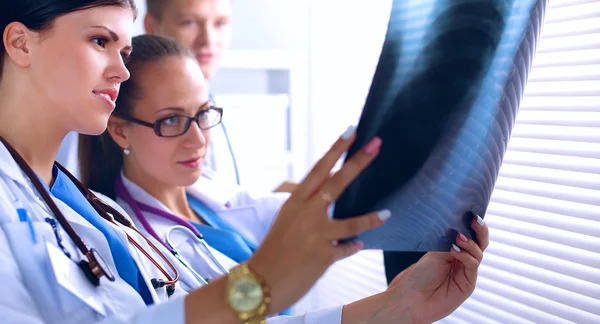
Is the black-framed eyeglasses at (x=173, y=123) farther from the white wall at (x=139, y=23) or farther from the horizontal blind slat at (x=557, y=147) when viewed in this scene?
the white wall at (x=139, y=23)

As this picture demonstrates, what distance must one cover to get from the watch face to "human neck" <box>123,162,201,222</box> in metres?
0.77

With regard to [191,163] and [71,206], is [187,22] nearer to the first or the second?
[191,163]

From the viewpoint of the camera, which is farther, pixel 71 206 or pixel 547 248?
pixel 547 248

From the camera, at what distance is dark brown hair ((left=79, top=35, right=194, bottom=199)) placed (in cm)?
127

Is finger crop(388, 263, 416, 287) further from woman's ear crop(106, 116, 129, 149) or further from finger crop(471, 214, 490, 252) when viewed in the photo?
woman's ear crop(106, 116, 129, 149)

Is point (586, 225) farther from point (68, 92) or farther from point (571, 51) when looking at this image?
point (68, 92)

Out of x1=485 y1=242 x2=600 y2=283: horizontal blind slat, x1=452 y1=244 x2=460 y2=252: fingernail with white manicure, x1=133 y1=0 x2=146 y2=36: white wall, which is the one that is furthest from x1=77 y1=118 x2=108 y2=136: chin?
x1=133 y1=0 x2=146 y2=36: white wall

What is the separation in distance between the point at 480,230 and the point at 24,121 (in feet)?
2.23

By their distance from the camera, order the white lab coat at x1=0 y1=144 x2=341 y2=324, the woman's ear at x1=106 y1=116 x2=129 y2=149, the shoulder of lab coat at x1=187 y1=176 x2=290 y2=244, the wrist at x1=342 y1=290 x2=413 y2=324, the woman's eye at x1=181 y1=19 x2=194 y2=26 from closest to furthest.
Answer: the white lab coat at x1=0 y1=144 x2=341 y2=324, the wrist at x1=342 y1=290 x2=413 y2=324, the woman's ear at x1=106 y1=116 x2=129 y2=149, the shoulder of lab coat at x1=187 y1=176 x2=290 y2=244, the woman's eye at x1=181 y1=19 x2=194 y2=26

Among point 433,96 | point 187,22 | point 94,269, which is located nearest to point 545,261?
point 433,96

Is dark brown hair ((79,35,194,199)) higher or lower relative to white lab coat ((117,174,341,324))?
higher

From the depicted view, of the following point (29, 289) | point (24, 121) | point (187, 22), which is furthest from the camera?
point (187, 22)

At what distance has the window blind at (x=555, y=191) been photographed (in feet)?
3.91

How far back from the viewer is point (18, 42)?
828mm
